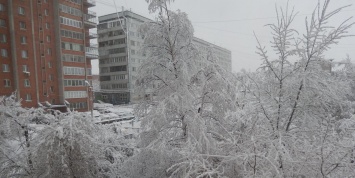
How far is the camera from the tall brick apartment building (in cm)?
3006

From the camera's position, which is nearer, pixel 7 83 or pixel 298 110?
pixel 298 110

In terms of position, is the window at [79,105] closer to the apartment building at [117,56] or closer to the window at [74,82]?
the window at [74,82]

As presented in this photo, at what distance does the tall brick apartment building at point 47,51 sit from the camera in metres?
30.1

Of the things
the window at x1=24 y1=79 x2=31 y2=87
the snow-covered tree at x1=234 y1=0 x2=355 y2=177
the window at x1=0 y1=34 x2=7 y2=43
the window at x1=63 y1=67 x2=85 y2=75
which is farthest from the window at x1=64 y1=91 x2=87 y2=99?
the snow-covered tree at x1=234 y1=0 x2=355 y2=177

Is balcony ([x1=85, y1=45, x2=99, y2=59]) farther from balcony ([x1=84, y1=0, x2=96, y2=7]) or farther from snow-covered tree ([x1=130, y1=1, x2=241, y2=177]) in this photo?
snow-covered tree ([x1=130, y1=1, x2=241, y2=177])

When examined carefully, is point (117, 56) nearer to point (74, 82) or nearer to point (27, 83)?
Result: point (74, 82)

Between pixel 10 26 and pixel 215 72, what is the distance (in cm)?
3122

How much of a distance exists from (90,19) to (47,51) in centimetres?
1046

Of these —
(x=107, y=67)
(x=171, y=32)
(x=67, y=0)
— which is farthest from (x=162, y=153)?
(x=107, y=67)

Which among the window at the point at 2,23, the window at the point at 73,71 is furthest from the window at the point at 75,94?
the window at the point at 2,23

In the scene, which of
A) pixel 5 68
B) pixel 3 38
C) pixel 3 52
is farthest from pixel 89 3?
pixel 5 68

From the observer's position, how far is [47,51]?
34500 millimetres

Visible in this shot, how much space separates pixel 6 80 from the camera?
2959 centimetres

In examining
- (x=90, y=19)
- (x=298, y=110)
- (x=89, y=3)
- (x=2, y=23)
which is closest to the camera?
(x=298, y=110)
